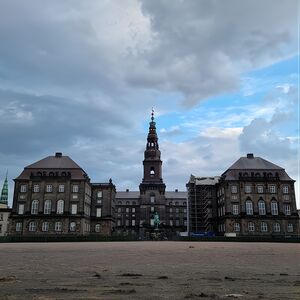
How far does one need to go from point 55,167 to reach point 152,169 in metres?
48.3

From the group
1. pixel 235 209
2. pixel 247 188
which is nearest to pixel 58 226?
pixel 235 209

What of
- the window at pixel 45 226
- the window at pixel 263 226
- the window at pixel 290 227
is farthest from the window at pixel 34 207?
the window at pixel 290 227

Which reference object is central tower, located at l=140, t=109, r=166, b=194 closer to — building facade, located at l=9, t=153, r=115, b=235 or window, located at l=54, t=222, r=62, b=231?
building facade, located at l=9, t=153, r=115, b=235

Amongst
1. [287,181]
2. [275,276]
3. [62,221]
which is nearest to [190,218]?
[287,181]

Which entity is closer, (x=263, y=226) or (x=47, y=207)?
(x=263, y=226)

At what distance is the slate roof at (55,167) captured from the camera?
9694 cm

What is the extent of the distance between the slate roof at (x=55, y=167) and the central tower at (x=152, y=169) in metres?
41.3

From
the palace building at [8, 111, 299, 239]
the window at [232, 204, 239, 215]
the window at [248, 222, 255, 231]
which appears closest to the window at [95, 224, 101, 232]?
the palace building at [8, 111, 299, 239]

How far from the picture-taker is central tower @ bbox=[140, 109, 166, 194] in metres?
138

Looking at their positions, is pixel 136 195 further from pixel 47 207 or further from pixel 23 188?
pixel 23 188

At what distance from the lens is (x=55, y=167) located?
97875 mm

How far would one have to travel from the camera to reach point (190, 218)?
102m

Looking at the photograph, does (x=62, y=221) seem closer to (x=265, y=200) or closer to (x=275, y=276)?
(x=265, y=200)

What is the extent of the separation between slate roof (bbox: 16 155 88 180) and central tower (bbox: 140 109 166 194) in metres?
41.3
